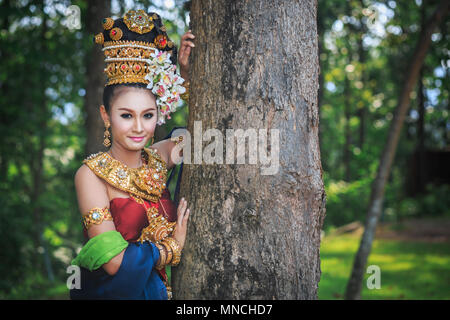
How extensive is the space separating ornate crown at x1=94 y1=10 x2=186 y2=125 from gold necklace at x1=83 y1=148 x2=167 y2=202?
41cm

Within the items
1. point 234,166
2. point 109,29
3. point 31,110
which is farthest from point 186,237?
point 31,110

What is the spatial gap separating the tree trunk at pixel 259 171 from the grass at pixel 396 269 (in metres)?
3.38

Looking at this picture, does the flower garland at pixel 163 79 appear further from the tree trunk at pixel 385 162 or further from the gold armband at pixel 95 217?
the tree trunk at pixel 385 162

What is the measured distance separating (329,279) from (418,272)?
1.69 meters

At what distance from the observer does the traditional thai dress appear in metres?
2.32

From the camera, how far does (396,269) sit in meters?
7.68

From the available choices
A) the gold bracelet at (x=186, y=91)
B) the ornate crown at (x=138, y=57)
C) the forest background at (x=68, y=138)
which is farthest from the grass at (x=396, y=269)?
the ornate crown at (x=138, y=57)

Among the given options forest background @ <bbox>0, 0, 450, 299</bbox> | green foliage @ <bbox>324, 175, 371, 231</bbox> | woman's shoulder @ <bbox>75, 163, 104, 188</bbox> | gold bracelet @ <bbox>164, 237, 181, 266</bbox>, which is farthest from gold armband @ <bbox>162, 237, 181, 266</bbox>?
green foliage @ <bbox>324, 175, 371, 231</bbox>

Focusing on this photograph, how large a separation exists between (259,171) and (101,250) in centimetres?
94

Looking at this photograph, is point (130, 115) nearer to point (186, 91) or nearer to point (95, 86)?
point (186, 91)

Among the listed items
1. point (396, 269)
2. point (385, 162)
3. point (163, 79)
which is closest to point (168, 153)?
point (163, 79)

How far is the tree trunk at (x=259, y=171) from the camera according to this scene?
226cm

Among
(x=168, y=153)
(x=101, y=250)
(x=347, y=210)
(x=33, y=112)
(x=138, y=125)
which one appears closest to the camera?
(x=101, y=250)
